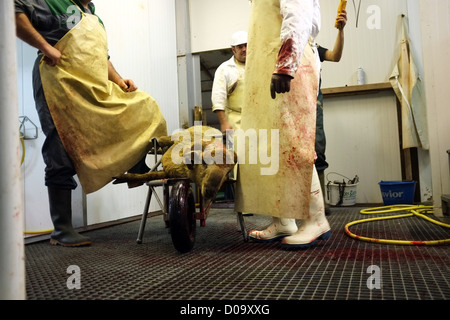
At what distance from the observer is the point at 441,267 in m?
1.12

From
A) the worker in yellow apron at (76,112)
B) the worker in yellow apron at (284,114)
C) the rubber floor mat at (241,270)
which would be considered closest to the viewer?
the rubber floor mat at (241,270)

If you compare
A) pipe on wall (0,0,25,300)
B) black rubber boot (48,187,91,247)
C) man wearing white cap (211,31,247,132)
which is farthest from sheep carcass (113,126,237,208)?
pipe on wall (0,0,25,300)

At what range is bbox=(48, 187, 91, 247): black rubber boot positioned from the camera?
176cm

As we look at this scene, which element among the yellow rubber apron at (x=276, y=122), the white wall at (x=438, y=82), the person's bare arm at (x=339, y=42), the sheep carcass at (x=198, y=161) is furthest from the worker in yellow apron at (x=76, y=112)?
the white wall at (x=438, y=82)

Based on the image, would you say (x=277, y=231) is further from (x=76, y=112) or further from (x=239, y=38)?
(x=239, y=38)

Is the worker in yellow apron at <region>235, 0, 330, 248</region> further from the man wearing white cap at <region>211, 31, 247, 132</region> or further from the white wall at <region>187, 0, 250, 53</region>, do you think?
the white wall at <region>187, 0, 250, 53</region>

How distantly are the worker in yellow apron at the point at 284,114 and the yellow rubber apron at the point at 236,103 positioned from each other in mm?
942

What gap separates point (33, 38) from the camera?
5.08 ft

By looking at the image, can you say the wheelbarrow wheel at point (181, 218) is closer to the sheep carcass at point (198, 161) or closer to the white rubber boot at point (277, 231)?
the sheep carcass at point (198, 161)

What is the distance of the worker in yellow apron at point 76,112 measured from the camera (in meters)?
1.66

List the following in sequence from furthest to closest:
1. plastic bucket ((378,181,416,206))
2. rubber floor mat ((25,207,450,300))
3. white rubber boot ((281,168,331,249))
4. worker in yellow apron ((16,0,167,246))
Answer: plastic bucket ((378,181,416,206)), worker in yellow apron ((16,0,167,246)), white rubber boot ((281,168,331,249)), rubber floor mat ((25,207,450,300))

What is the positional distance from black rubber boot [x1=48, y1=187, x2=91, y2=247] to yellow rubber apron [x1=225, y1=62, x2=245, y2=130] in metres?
1.28

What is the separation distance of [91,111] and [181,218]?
736 mm
